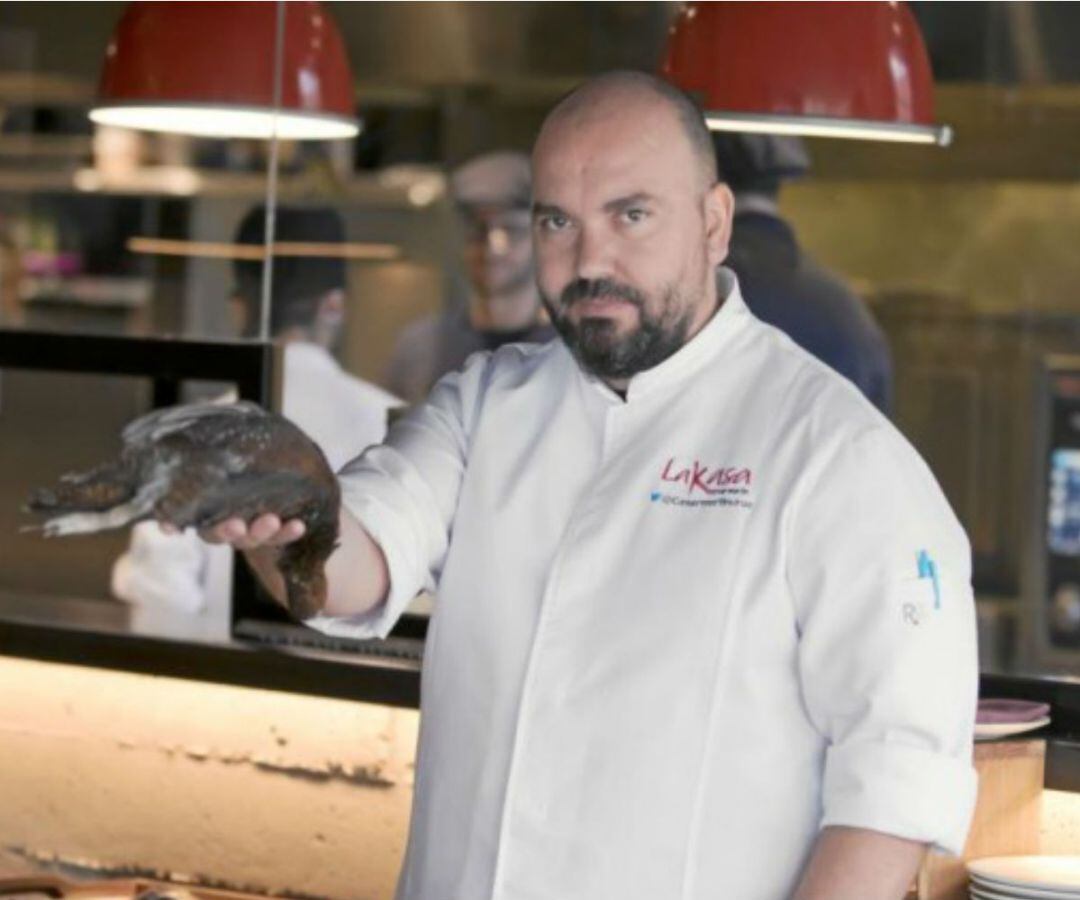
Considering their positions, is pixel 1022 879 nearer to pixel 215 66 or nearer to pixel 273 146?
pixel 215 66

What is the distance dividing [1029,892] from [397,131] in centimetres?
480

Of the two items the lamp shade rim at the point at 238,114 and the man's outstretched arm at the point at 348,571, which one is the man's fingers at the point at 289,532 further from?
the lamp shade rim at the point at 238,114

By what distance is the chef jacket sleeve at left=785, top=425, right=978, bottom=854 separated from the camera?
7.52 feet

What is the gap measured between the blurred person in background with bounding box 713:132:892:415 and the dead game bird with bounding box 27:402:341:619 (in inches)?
101

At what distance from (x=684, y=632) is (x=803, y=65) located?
4.81 ft

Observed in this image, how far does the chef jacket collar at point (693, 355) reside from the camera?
2473 millimetres

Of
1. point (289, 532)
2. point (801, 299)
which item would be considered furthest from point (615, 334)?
point (801, 299)

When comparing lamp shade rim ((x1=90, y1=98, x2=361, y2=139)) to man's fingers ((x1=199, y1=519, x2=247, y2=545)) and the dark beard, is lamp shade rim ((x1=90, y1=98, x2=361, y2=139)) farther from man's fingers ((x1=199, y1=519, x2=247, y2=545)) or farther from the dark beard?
man's fingers ((x1=199, y1=519, x2=247, y2=545))

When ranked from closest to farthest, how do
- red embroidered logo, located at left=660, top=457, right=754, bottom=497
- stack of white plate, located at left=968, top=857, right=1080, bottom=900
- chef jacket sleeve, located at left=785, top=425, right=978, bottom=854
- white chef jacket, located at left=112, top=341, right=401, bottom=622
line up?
chef jacket sleeve, located at left=785, top=425, right=978, bottom=854 < red embroidered logo, located at left=660, top=457, right=754, bottom=497 < stack of white plate, located at left=968, top=857, right=1080, bottom=900 < white chef jacket, located at left=112, top=341, right=401, bottom=622

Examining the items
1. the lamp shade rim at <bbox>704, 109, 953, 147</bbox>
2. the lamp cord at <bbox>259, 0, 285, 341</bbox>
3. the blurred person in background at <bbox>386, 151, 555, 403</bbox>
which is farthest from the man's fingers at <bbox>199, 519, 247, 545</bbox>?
the blurred person in background at <bbox>386, 151, 555, 403</bbox>

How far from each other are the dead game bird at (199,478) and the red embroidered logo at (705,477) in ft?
1.23

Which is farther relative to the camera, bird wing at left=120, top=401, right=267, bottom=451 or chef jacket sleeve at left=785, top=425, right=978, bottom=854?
chef jacket sleeve at left=785, top=425, right=978, bottom=854

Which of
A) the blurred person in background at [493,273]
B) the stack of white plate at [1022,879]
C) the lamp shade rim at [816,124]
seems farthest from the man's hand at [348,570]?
the blurred person in background at [493,273]

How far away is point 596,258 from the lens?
2379mm
